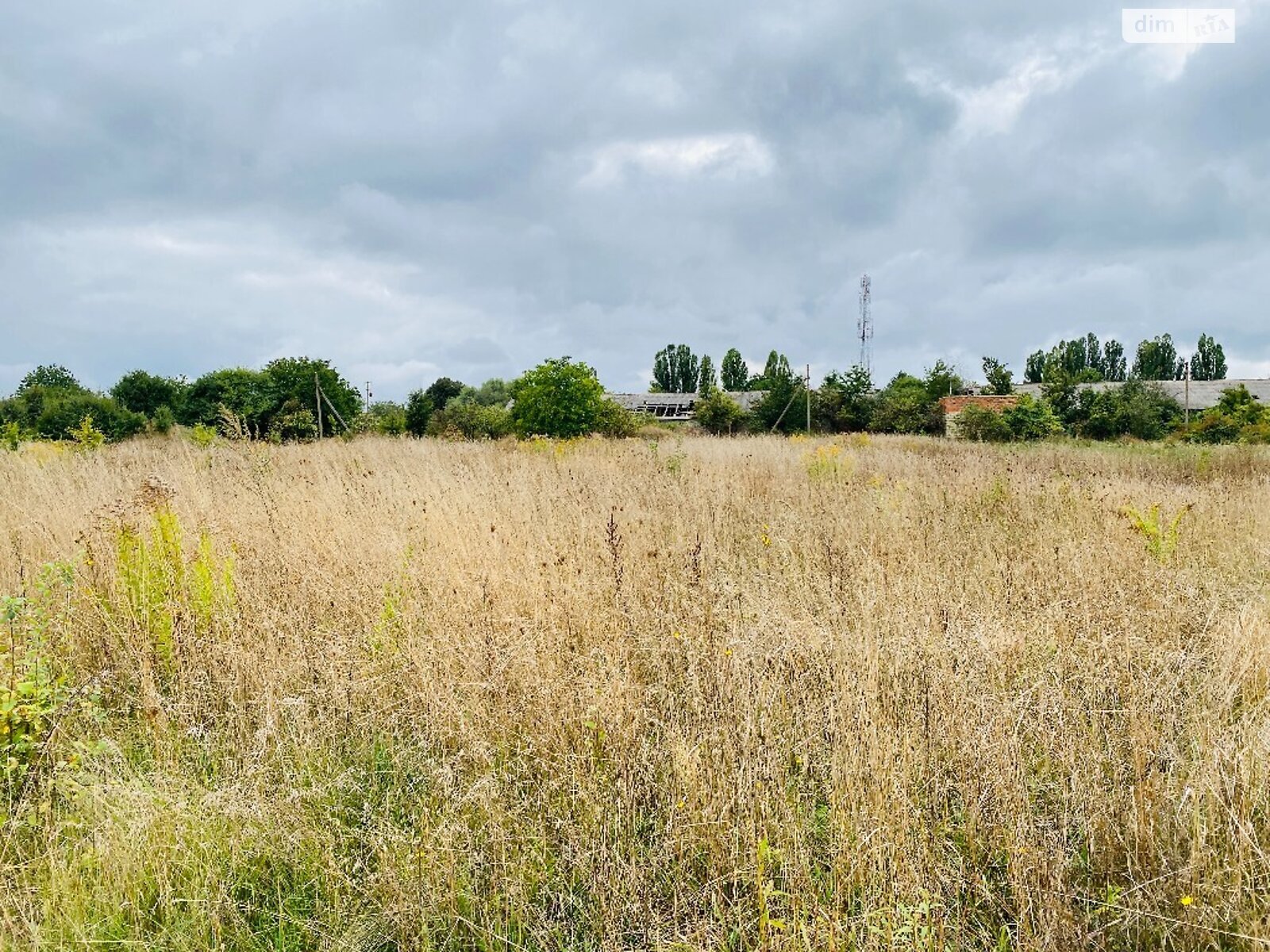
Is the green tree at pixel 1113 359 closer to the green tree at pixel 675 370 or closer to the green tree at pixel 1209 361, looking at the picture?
the green tree at pixel 1209 361

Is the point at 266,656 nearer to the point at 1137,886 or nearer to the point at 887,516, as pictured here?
the point at 1137,886

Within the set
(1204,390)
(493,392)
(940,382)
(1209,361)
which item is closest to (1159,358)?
(1209,361)

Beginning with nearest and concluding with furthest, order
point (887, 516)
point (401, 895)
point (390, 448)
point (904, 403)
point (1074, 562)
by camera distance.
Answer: point (401, 895) < point (1074, 562) < point (887, 516) < point (390, 448) < point (904, 403)

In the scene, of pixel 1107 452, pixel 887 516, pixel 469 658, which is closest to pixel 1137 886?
pixel 469 658

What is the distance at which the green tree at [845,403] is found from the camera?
1158 inches

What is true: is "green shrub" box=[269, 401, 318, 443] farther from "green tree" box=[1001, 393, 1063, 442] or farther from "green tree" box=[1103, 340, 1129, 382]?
"green tree" box=[1103, 340, 1129, 382]

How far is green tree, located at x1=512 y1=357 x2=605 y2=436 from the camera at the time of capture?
1948 centimetres

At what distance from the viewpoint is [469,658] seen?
9.24ft

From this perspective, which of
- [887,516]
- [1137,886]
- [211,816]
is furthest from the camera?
[887,516]

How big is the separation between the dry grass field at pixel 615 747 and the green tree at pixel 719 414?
27.6 meters

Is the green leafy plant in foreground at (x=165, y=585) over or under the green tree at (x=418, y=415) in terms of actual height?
under

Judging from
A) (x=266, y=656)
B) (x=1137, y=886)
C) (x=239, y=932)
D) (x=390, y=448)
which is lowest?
(x=239, y=932)

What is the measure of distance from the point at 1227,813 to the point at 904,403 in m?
28.5

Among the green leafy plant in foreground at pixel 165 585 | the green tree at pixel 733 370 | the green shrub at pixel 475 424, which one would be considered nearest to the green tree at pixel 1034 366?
the green tree at pixel 733 370
